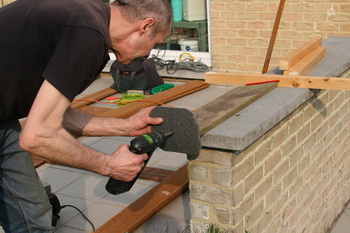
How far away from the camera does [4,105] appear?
3.14 m

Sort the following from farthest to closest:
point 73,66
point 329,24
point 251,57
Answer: point 251,57 < point 329,24 < point 73,66

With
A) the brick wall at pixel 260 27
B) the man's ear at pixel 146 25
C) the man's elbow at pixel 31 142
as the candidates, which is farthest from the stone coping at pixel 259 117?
the brick wall at pixel 260 27

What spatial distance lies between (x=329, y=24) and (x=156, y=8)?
15.9 feet

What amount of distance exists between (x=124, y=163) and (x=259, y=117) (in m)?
0.99

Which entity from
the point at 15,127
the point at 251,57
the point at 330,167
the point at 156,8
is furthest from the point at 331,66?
the point at 251,57

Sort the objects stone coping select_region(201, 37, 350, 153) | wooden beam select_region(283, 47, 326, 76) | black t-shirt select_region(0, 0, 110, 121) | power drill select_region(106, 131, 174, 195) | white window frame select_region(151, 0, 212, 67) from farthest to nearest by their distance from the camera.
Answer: white window frame select_region(151, 0, 212, 67) < wooden beam select_region(283, 47, 326, 76) < stone coping select_region(201, 37, 350, 153) < power drill select_region(106, 131, 174, 195) < black t-shirt select_region(0, 0, 110, 121)

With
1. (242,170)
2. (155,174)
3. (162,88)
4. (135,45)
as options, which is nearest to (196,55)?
(162,88)

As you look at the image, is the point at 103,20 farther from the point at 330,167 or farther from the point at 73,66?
the point at 330,167

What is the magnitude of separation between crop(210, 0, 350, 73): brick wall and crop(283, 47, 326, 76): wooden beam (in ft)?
7.21

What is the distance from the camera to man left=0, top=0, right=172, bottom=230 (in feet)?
8.80

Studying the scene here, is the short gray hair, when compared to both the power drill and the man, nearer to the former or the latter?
the man

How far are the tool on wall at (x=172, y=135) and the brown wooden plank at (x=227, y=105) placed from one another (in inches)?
4.3

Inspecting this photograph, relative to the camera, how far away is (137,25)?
9.78 ft

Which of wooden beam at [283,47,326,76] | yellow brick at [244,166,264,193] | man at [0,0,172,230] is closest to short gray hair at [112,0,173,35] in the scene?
man at [0,0,172,230]
